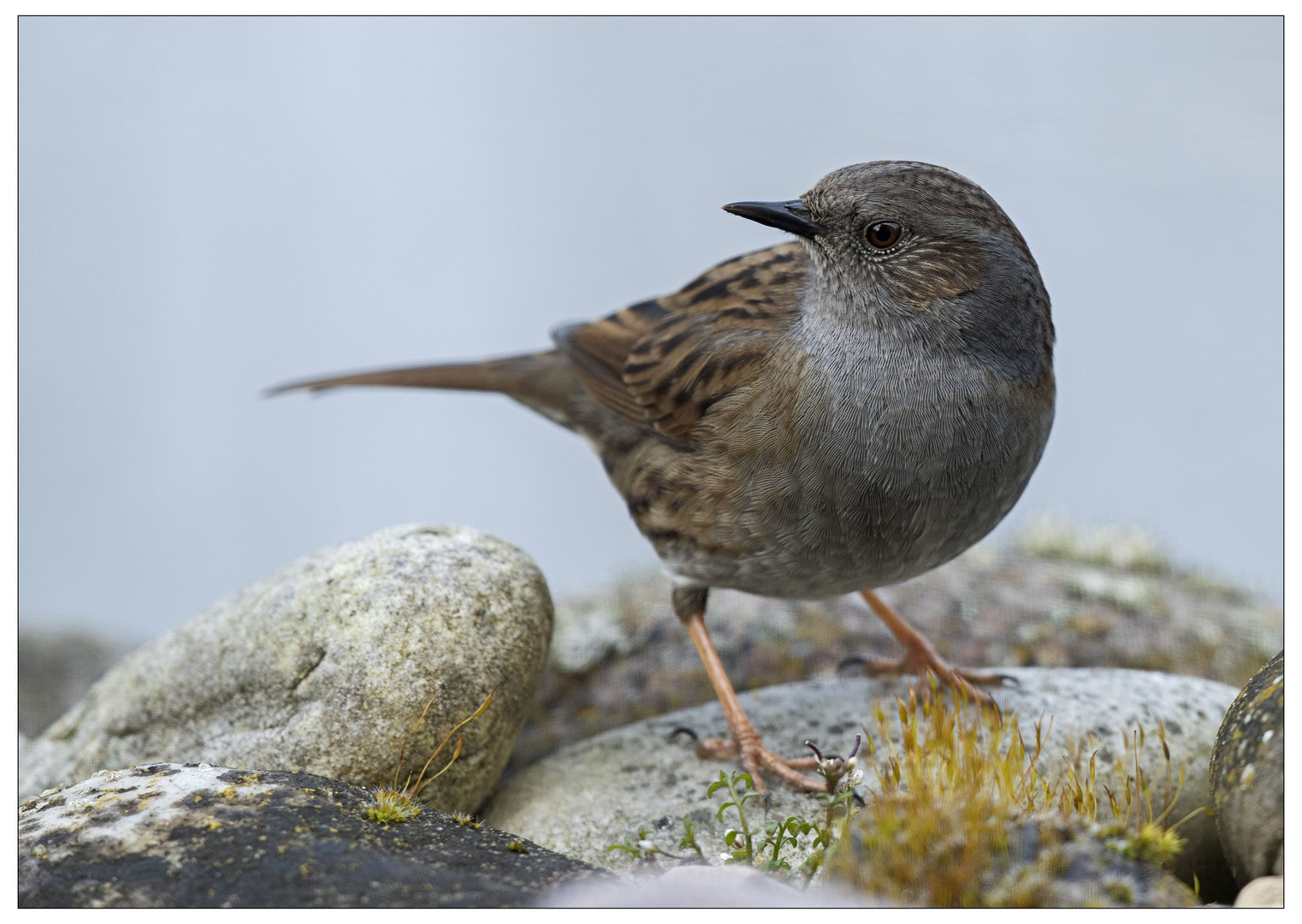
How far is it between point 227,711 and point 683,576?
1710 mm

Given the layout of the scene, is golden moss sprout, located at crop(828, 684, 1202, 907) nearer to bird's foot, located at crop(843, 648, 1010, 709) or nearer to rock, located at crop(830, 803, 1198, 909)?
rock, located at crop(830, 803, 1198, 909)

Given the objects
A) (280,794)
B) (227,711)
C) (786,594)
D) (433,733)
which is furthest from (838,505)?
(227,711)

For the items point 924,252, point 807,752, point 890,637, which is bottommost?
point 807,752

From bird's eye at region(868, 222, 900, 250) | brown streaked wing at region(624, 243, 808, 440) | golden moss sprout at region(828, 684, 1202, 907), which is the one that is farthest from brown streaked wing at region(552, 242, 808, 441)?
golden moss sprout at region(828, 684, 1202, 907)

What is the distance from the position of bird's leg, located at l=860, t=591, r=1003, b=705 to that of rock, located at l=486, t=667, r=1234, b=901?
0.07 m

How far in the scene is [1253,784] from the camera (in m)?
2.67

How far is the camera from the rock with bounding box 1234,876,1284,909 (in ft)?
8.16

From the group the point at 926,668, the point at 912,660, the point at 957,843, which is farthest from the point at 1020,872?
the point at 912,660

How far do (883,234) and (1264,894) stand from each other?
203 centimetres

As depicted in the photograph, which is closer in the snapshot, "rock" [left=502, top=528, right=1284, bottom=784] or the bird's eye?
the bird's eye

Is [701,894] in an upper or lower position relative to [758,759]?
upper

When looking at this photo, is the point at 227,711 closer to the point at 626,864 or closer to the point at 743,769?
the point at 626,864

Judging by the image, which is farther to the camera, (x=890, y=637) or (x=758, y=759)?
(x=890, y=637)

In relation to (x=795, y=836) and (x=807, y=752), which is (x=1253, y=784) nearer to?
(x=795, y=836)
